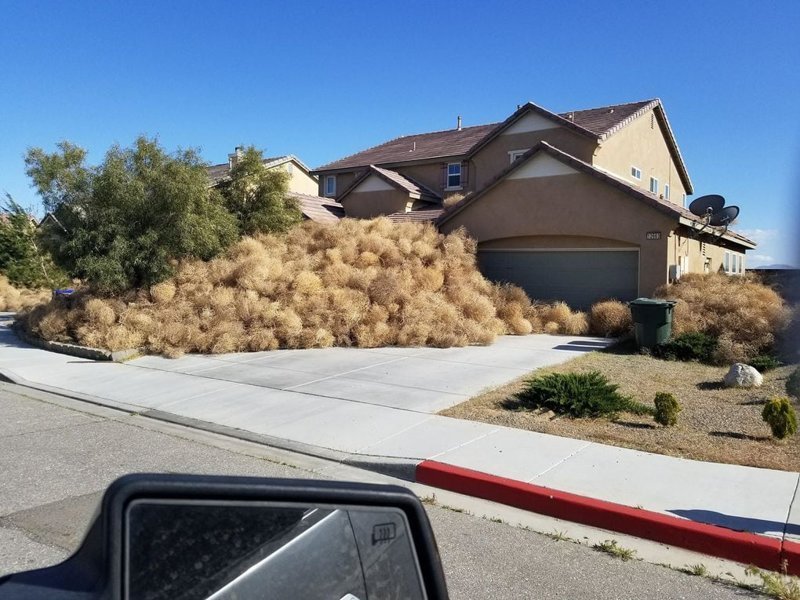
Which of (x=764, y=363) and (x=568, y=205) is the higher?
(x=568, y=205)

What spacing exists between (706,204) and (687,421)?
14308 millimetres

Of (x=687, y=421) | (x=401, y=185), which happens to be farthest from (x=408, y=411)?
(x=401, y=185)

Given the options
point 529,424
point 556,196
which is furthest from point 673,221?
point 529,424

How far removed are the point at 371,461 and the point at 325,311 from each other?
833 cm

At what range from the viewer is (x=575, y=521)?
5469 millimetres

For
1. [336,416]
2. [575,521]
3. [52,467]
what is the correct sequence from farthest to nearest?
1. [336,416]
2. [52,467]
3. [575,521]

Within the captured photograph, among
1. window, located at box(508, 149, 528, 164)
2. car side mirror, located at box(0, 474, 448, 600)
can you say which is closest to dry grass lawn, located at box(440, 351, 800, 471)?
car side mirror, located at box(0, 474, 448, 600)

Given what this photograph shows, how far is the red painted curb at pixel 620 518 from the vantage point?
4676mm

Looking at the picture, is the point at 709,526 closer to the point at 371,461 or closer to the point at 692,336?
the point at 371,461

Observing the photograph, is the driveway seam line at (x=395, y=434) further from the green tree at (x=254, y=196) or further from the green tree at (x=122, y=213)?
the green tree at (x=254, y=196)

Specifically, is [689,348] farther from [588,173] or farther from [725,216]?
[725,216]

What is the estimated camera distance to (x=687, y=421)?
27.2 feet

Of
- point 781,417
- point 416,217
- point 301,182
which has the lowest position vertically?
point 781,417

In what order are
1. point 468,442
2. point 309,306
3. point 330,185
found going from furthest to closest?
point 330,185 < point 309,306 < point 468,442
